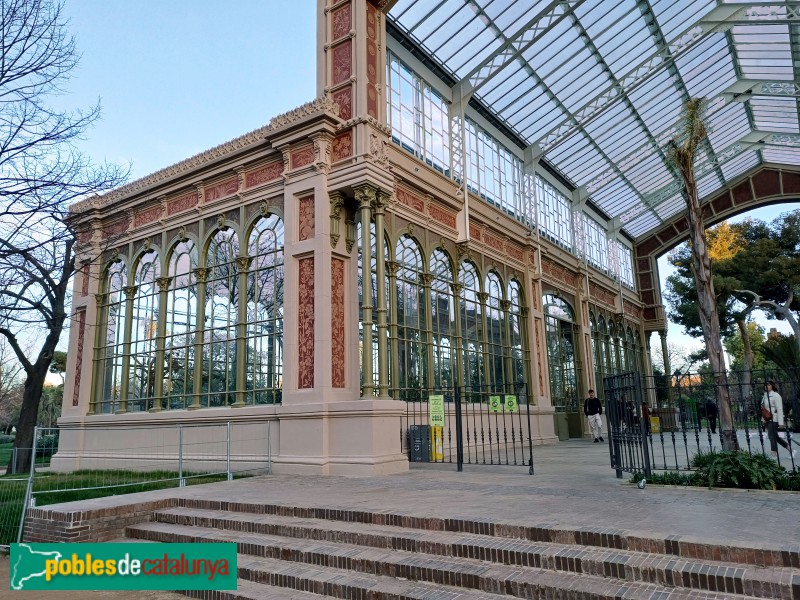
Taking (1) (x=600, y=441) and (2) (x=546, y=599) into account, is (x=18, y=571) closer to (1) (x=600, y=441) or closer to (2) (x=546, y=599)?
(2) (x=546, y=599)

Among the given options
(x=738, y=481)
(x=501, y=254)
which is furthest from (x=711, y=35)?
(x=738, y=481)

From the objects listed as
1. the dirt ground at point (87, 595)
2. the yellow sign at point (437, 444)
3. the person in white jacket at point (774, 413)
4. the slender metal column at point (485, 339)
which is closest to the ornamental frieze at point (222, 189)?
the yellow sign at point (437, 444)

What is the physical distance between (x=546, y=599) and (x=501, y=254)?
15.6 meters

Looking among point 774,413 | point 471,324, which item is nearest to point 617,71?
point 471,324

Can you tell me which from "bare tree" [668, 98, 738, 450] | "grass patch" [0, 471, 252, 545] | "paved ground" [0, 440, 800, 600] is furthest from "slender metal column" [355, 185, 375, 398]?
"bare tree" [668, 98, 738, 450]

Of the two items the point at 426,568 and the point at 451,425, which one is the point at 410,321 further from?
the point at 426,568

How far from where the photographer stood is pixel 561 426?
22.2 meters

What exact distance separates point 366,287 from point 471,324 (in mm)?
6162

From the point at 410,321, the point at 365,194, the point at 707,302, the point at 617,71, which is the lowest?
the point at 707,302

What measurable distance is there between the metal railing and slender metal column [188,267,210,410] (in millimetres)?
792

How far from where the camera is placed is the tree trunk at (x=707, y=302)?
27.1ft

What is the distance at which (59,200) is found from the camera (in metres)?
8.30

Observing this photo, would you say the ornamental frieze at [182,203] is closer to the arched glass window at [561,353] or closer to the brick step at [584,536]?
the brick step at [584,536]

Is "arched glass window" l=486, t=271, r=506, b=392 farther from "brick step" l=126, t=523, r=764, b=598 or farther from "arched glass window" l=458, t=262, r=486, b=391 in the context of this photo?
"brick step" l=126, t=523, r=764, b=598
